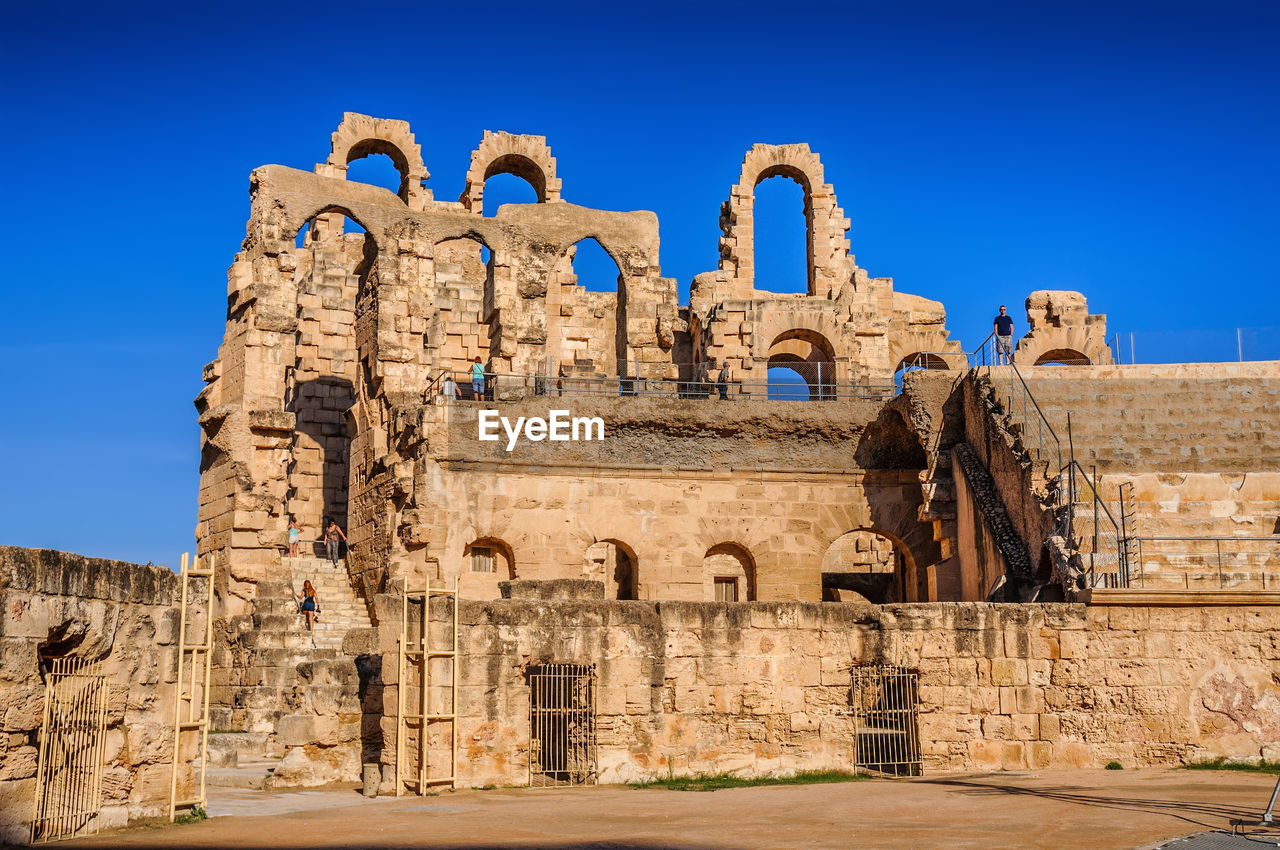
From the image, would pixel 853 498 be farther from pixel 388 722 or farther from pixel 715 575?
pixel 388 722

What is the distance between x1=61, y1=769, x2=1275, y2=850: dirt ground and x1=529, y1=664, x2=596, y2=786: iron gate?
43 centimetres

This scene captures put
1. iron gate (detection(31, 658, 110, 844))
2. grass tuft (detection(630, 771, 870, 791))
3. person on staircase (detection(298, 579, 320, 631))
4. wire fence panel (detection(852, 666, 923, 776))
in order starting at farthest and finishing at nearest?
person on staircase (detection(298, 579, 320, 631)) < wire fence panel (detection(852, 666, 923, 776)) < grass tuft (detection(630, 771, 870, 791)) < iron gate (detection(31, 658, 110, 844))

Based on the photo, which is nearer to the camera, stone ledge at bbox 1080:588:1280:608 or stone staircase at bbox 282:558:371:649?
stone ledge at bbox 1080:588:1280:608

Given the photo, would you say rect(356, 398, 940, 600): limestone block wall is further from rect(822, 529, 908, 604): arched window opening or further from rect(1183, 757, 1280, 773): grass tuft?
rect(1183, 757, 1280, 773): grass tuft

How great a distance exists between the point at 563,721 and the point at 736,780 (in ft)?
5.85

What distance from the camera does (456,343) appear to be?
27984 mm

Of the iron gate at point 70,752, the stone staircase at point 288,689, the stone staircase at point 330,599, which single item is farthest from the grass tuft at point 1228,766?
the stone staircase at point 330,599

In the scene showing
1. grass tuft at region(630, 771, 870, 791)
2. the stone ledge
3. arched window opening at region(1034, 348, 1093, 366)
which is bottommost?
grass tuft at region(630, 771, 870, 791)

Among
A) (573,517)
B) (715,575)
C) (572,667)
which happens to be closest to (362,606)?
(573,517)

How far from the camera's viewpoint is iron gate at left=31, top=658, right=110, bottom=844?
8719 mm

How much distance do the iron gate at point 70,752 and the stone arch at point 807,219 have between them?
77.0ft

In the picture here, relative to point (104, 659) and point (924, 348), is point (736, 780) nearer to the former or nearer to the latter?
point (104, 659)

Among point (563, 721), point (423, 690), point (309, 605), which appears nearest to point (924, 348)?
point (309, 605)

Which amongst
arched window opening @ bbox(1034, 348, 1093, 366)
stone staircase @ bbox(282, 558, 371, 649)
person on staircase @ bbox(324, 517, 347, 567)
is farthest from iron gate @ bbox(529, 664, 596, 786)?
arched window opening @ bbox(1034, 348, 1093, 366)
